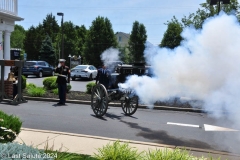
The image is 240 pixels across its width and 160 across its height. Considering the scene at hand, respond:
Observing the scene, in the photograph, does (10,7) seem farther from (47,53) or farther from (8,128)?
(47,53)

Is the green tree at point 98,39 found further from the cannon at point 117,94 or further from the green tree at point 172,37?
the cannon at point 117,94

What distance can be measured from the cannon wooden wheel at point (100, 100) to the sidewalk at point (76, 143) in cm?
225

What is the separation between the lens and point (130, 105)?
9094mm

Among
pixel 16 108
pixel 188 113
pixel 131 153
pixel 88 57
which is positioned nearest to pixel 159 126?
pixel 188 113

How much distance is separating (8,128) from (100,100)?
415 centimetres

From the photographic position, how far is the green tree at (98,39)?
115ft

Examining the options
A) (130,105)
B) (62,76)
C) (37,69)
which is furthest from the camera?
(37,69)

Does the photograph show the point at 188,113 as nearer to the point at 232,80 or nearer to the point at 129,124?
the point at 129,124

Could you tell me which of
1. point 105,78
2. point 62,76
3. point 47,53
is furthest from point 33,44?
point 105,78

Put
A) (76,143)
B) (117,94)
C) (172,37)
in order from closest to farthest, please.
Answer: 1. (76,143)
2. (117,94)
3. (172,37)

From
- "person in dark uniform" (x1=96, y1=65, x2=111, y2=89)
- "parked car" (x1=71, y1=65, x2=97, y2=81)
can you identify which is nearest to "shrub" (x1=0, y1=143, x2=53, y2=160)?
"person in dark uniform" (x1=96, y1=65, x2=111, y2=89)

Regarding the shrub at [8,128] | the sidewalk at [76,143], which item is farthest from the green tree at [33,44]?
the shrub at [8,128]

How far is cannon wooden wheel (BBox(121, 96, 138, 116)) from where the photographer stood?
8.81 meters

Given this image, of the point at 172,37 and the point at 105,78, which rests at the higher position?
the point at 172,37
